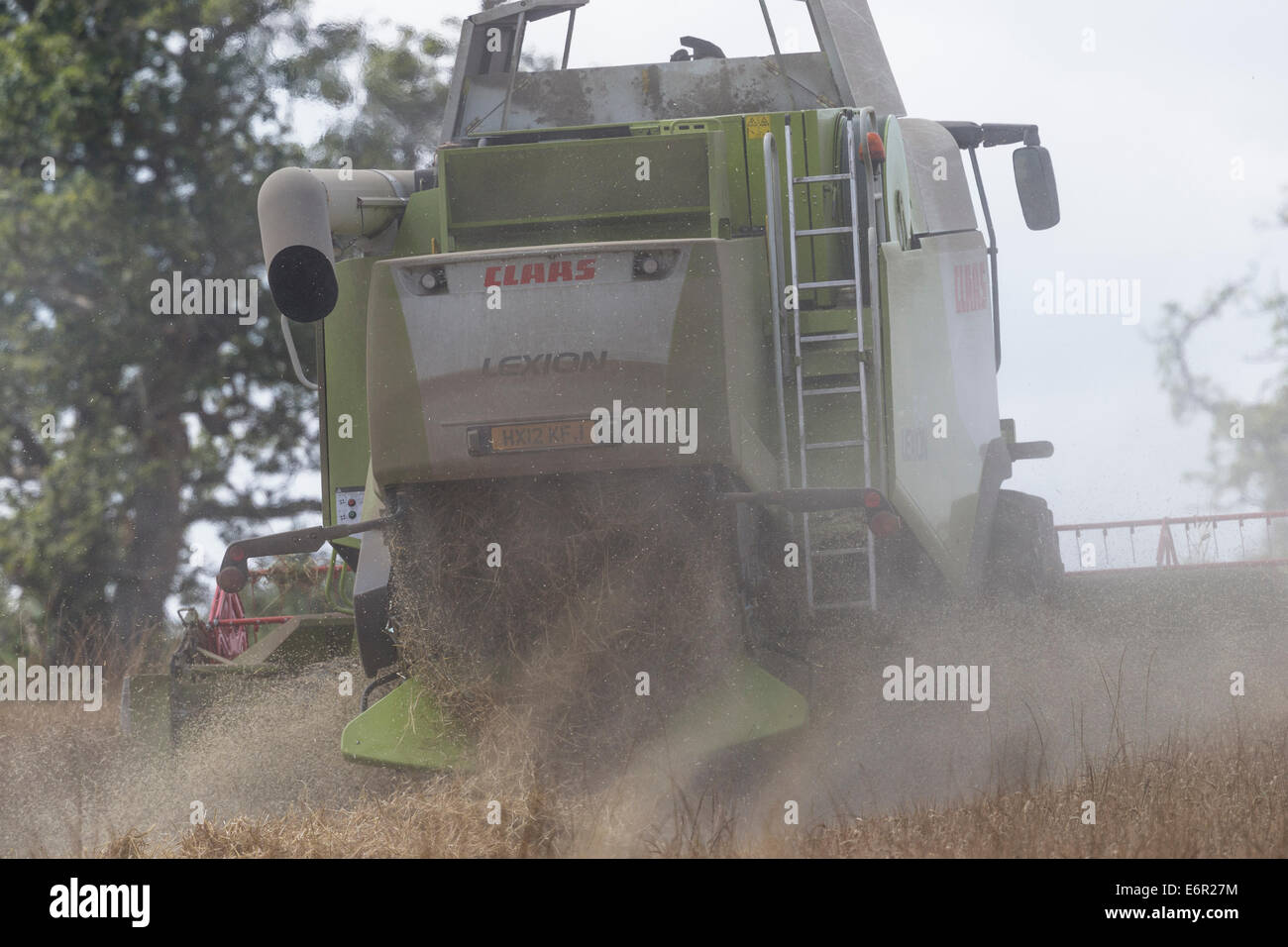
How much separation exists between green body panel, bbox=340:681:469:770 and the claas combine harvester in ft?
0.03

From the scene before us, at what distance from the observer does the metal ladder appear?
5.99 meters

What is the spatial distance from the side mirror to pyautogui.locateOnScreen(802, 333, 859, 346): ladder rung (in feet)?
8.13

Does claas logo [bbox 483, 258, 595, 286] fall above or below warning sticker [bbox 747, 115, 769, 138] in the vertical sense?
below

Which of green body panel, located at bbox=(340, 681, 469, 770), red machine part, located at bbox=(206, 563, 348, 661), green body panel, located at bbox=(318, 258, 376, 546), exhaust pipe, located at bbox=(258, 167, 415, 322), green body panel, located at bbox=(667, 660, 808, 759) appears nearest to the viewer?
green body panel, located at bbox=(667, 660, 808, 759)

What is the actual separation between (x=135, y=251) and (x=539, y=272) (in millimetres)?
9739

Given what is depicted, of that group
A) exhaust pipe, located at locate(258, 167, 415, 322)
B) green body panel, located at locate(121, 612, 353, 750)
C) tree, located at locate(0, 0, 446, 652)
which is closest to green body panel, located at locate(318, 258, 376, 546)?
exhaust pipe, located at locate(258, 167, 415, 322)

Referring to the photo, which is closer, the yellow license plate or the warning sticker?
the yellow license plate

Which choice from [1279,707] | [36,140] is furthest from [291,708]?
[36,140]
